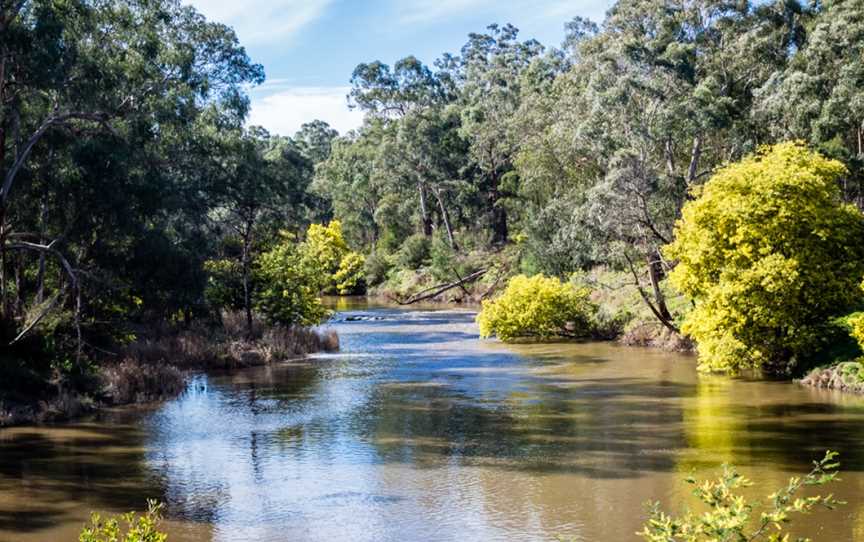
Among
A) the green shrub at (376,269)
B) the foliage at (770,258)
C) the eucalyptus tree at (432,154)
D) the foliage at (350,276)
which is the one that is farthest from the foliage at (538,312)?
the foliage at (350,276)

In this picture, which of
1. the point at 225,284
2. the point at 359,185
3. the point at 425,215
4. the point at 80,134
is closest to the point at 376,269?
the point at 425,215

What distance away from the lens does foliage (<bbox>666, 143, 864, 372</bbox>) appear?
2508 cm

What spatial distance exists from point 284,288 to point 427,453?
19.6 metres

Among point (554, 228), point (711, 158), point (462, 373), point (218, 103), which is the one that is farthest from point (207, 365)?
point (711, 158)

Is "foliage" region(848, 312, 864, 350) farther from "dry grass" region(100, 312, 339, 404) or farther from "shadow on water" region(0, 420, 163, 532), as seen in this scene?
"dry grass" region(100, 312, 339, 404)

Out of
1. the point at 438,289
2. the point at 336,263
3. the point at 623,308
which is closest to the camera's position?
the point at 623,308

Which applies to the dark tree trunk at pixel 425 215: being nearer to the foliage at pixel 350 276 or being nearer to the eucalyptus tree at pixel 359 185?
the eucalyptus tree at pixel 359 185

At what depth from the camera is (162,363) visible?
96.4 feet

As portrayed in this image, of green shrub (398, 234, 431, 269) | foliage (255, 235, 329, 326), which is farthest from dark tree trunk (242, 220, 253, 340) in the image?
green shrub (398, 234, 431, 269)

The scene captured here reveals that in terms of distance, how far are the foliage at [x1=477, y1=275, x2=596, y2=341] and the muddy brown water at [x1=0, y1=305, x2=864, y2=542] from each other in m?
8.52

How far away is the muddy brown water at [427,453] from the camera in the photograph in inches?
570

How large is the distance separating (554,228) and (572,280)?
348 inches

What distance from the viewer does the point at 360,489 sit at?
16.3 metres

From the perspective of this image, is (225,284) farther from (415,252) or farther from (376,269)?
(376,269)
